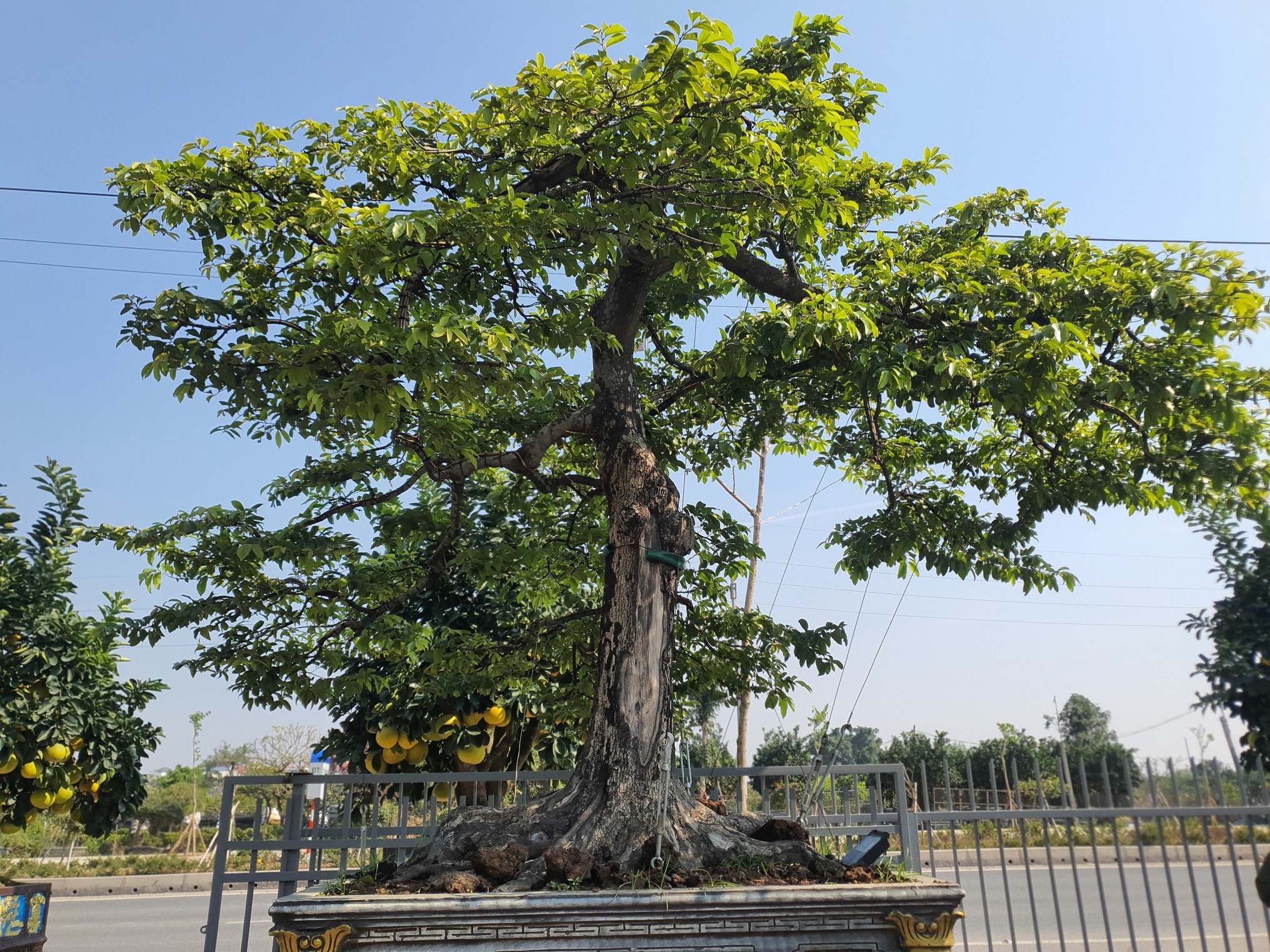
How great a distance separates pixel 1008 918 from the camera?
7.87 metres

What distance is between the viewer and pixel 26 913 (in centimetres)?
614

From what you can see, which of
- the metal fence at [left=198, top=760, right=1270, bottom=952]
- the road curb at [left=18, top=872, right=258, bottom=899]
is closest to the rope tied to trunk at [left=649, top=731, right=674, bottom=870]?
the metal fence at [left=198, top=760, right=1270, bottom=952]

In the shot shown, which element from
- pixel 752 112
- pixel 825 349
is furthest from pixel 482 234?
pixel 825 349

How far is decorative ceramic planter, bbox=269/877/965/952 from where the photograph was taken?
3.85 metres

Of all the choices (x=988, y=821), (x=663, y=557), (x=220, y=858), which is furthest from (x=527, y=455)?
(x=988, y=821)

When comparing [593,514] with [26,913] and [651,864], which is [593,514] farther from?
[26,913]

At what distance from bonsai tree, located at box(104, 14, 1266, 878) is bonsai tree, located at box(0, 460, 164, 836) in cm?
334

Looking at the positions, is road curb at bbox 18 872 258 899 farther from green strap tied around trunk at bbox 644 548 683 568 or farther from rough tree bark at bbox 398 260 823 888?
green strap tied around trunk at bbox 644 548 683 568

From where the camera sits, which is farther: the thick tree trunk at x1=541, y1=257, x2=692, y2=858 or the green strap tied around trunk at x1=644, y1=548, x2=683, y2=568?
the green strap tied around trunk at x1=644, y1=548, x2=683, y2=568

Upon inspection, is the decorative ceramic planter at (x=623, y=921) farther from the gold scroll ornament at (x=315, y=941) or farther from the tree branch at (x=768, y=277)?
the tree branch at (x=768, y=277)

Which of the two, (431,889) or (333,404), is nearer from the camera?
(333,404)

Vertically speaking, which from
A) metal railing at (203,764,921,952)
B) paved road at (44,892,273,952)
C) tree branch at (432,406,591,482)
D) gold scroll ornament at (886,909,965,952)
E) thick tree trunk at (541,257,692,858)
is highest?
tree branch at (432,406,591,482)

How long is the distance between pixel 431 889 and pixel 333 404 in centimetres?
244

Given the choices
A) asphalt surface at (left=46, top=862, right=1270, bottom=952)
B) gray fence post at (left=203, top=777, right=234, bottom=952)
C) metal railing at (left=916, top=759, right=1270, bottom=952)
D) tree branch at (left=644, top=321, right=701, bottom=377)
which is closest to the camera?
metal railing at (left=916, top=759, right=1270, bottom=952)
